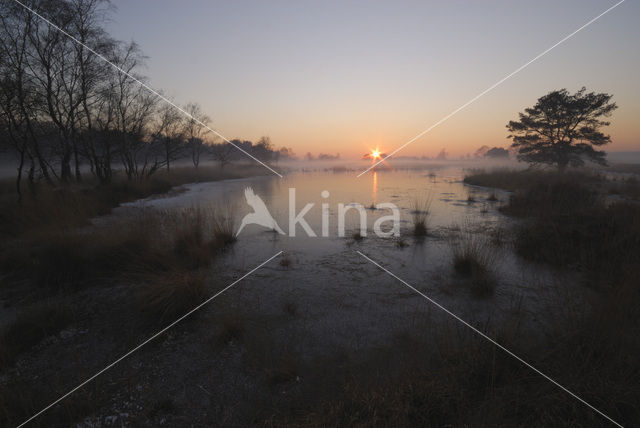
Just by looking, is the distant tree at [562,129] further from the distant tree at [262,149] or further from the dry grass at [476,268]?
the distant tree at [262,149]

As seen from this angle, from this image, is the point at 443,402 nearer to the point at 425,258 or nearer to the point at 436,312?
the point at 436,312

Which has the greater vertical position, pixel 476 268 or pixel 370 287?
pixel 476 268

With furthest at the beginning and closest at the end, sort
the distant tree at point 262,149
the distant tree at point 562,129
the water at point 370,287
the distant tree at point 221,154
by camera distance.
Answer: the distant tree at point 262,149 < the distant tree at point 221,154 < the distant tree at point 562,129 < the water at point 370,287

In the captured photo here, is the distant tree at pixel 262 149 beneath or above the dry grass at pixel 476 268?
above

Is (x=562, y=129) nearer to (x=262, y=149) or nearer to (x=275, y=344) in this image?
(x=275, y=344)

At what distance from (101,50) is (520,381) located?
24.8m

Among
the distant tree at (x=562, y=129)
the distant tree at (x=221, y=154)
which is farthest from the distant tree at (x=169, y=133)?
the distant tree at (x=562, y=129)

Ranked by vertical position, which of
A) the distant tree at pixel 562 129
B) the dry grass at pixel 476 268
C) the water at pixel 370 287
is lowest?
the water at pixel 370 287

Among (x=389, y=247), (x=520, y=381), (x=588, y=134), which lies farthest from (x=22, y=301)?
(x=588, y=134)

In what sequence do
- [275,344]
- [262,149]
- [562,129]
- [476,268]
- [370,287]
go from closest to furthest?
[275,344], [370,287], [476,268], [562,129], [262,149]

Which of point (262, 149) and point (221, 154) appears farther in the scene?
point (262, 149)

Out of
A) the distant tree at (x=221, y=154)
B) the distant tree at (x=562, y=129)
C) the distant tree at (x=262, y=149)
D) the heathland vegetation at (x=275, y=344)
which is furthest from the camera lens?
the distant tree at (x=262, y=149)

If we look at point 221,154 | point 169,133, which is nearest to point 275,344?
point 169,133

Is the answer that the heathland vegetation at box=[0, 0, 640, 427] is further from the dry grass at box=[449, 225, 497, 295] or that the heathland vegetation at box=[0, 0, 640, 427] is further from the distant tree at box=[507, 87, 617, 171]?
the distant tree at box=[507, 87, 617, 171]
